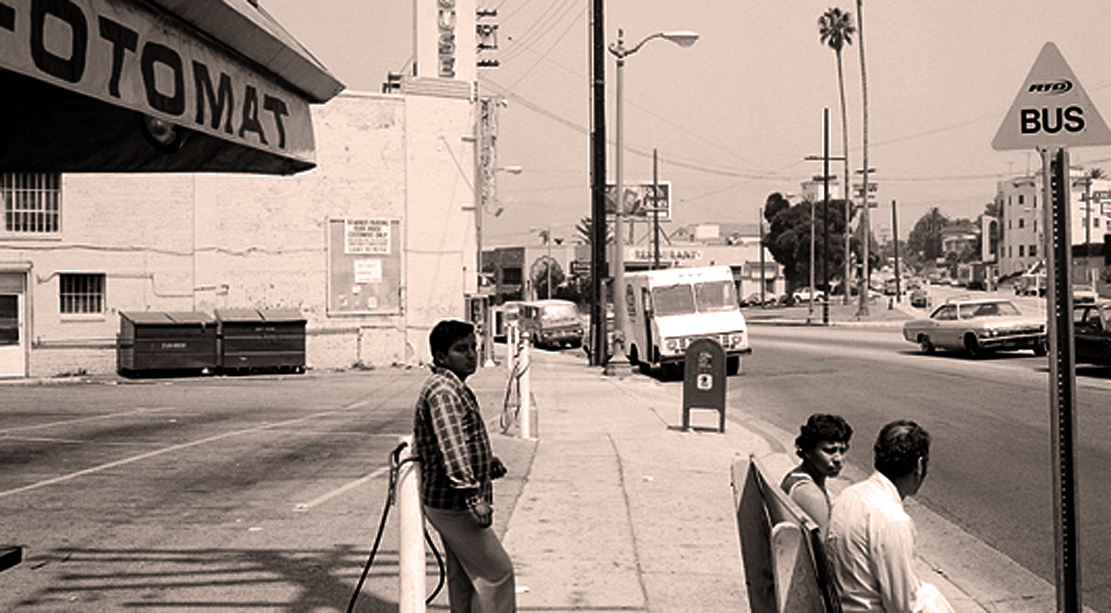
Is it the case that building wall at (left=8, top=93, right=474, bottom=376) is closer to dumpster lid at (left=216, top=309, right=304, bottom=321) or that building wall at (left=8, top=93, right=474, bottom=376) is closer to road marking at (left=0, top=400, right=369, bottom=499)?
dumpster lid at (left=216, top=309, right=304, bottom=321)

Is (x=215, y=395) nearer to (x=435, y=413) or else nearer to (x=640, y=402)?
(x=640, y=402)

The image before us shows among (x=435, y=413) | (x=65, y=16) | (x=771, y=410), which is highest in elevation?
(x=65, y=16)

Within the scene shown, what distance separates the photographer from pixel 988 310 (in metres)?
30.1

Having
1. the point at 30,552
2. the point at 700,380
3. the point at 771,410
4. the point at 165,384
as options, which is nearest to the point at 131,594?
the point at 30,552

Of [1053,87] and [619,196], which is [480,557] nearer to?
[1053,87]

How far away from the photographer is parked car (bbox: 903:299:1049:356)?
28391 mm

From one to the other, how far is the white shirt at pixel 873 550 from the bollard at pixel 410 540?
1793mm

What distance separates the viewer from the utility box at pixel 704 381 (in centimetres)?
1566

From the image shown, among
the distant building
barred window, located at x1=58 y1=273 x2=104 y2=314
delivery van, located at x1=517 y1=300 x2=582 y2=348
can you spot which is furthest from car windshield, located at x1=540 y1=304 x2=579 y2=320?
the distant building

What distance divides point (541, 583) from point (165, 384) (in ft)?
71.1

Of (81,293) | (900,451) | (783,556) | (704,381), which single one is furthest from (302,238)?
(783,556)

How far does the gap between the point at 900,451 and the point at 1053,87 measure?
7.27ft

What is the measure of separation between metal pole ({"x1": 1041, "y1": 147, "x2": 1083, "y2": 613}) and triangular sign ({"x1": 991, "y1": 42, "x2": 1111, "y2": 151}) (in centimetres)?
12

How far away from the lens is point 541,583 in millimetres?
7203
